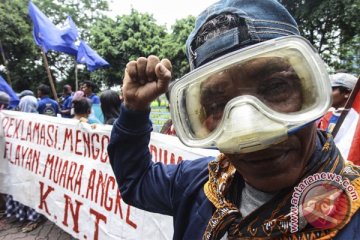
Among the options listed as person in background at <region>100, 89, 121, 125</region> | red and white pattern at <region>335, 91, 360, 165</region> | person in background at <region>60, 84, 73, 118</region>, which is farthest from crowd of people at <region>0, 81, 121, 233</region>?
red and white pattern at <region>335, 91, 360, 165</region>

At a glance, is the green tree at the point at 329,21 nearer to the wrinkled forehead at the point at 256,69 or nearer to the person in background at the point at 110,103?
the person in background at the point at 110,103

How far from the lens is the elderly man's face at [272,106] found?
2.90 feet

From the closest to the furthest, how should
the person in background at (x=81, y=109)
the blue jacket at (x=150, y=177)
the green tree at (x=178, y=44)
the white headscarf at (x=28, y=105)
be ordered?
the blue jacket at (x=150, y=177) < the person in background at (x=81, y=109) < the white headscarf at (x=28, y=105) < the green tree at (x=178, y=44)

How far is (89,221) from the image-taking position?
3.44 meters

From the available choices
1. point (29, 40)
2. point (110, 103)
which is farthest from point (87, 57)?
point (29, 40)

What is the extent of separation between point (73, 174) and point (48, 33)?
498 cm

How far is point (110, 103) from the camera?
407 cm

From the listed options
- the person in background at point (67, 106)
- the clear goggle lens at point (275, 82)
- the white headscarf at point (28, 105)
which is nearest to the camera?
the clear goggle lens at point (275, 82)

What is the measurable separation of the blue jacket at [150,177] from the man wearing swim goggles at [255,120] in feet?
0.09

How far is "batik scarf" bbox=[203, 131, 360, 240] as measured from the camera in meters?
0.79

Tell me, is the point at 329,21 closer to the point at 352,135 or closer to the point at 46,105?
the point at 46,105

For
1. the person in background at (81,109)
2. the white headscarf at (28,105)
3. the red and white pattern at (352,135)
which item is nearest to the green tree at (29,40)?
the white headscarf at (28,105)

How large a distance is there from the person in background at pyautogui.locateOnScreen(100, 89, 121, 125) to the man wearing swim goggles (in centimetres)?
301

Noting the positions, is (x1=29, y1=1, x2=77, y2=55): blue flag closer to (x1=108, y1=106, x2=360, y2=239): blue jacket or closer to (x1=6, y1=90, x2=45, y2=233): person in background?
(x1=6, y1=90, x2=45, y2=233): person in background
